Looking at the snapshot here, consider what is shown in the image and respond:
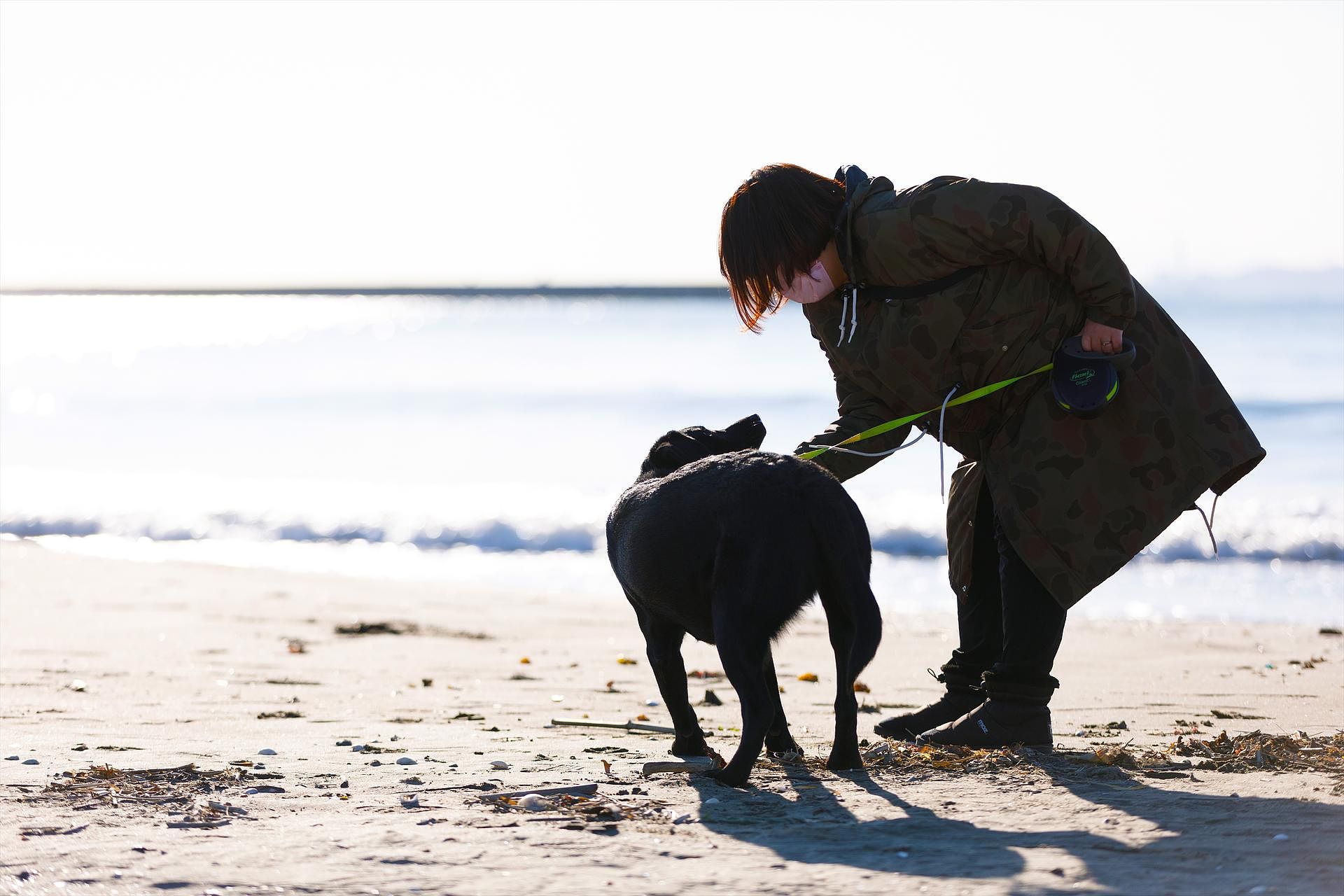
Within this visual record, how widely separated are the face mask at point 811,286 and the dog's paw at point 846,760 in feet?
3.94

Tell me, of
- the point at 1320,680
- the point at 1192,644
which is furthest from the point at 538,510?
the point at 1320,680

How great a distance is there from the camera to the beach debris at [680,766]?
3.44 meters

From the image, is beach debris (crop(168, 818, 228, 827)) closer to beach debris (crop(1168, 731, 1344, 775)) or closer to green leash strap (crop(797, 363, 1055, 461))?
green leash strap (crop(797, 363, 1055, 461))

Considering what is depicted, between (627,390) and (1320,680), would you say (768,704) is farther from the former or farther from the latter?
(627,390)

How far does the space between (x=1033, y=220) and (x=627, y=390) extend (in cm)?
2343

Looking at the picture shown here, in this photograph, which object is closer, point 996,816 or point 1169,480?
point 996,816

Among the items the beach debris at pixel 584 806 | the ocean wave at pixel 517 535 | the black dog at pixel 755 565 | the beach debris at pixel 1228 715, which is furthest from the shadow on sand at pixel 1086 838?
the ocean wave at pixel 517 535

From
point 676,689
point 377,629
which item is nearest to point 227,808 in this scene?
point 676,689

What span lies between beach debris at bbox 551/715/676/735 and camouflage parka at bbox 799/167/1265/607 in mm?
1496

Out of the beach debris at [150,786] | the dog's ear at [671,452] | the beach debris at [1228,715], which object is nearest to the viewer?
the beach debris at [150,786]

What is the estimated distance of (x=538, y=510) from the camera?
12.7m

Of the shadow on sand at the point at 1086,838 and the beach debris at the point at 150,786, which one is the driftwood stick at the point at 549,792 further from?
the beach debris at the point at 150,786

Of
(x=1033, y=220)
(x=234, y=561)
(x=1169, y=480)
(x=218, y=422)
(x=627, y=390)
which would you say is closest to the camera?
(x=1033, y=220)

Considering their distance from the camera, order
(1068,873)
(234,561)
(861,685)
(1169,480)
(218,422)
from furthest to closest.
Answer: (218,422) < (234,561) < (861,685) < (1169,480) < (1068,873)
